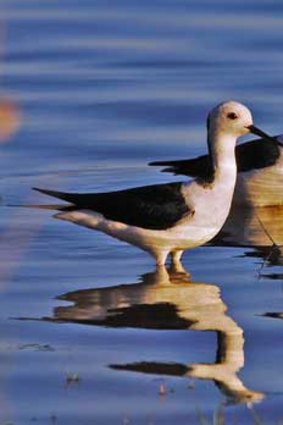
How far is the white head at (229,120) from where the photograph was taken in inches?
390

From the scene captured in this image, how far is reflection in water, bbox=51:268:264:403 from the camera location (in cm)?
747

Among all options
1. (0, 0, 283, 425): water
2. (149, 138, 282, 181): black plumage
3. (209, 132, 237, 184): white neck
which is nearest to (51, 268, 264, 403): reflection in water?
(0, 0, 283, 425): water

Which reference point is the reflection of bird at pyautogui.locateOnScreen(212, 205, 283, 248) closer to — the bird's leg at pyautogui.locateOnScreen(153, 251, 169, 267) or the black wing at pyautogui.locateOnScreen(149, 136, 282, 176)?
the black wing at pyautogui.locateOnScreen(149, 136, 282, 176)

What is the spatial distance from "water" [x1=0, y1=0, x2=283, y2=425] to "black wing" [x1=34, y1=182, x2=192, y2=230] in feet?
0.91

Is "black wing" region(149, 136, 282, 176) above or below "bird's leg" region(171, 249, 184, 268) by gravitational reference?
above

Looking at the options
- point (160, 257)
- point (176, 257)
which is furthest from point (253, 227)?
point (160, 257)

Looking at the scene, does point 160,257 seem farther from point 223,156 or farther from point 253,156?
point 253,156

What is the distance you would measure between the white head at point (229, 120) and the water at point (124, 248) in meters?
0.72

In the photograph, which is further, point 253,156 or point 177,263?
point 253,156

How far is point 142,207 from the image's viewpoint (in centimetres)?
955

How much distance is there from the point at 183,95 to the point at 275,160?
6.82 ft

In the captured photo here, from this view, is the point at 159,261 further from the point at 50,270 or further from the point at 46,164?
the point at 46,164

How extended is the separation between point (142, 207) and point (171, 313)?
1166 mm

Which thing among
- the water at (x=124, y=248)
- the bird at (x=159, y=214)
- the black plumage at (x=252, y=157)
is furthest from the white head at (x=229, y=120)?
the black plumage at (x=252, y=157)
